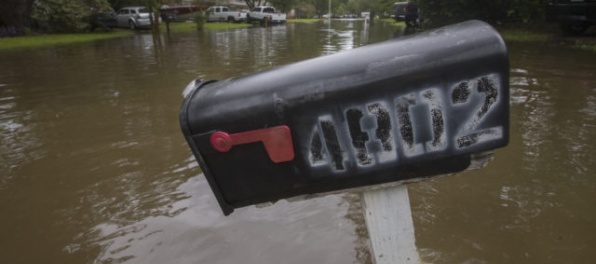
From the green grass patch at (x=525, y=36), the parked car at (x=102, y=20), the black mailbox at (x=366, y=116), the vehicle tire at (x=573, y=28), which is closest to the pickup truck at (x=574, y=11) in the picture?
the vehicle tire at (x=573, y=28)

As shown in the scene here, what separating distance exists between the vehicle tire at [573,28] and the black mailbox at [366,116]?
533 inches

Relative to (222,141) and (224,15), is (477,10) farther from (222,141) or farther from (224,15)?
(224,15)

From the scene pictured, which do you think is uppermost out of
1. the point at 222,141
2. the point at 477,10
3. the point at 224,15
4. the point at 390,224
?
the point at 224,15

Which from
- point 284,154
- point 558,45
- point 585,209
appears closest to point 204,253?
point 284,154

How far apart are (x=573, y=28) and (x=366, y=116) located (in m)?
14.3

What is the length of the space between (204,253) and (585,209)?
97.9 inches

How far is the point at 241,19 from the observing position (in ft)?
128

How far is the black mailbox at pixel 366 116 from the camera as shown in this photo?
1105 mm

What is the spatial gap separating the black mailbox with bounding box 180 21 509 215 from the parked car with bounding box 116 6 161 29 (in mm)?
27957

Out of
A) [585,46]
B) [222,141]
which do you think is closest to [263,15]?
[585,46]

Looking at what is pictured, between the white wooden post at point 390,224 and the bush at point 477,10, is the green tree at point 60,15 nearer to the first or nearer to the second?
the bush at point 477,10

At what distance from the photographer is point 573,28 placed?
12625 mm

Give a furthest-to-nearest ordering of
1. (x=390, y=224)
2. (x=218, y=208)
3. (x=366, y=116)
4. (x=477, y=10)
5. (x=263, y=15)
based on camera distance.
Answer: (x=263, y=15) → (x=477, y=10) → (x=218, y=208) → (x=390, y=224) → (x=366, y=116)

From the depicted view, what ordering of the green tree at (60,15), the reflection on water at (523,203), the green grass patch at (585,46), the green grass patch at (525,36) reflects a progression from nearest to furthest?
the reflection on water at (523,203), the green grass patch at (585,46), the green grass patch at (525,36), the green tree at (60,15)
